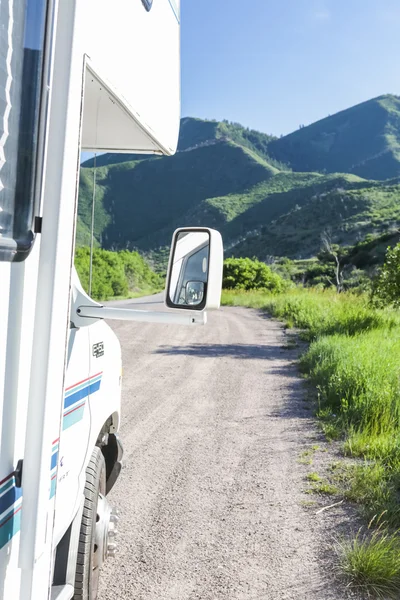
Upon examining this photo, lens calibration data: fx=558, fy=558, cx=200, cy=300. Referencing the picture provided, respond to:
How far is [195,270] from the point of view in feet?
6.63

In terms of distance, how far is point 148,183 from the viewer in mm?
124312

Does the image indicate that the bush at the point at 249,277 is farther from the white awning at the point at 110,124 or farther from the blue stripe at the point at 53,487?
the blue stripe at the point at 53,487

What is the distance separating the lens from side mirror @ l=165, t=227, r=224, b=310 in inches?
74.5

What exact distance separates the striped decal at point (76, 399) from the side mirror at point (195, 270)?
430 mm

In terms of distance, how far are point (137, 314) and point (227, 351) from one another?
8887 mm

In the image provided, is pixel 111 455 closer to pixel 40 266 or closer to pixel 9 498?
pixel 9 498

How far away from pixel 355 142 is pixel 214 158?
7397cm

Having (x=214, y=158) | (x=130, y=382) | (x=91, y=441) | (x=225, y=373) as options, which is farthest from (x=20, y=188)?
(x=214, y=158)

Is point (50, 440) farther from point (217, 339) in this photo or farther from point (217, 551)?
point (217, 339)

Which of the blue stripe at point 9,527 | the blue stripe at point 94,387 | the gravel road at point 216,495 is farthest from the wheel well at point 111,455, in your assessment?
the blue stripe at point 9,527

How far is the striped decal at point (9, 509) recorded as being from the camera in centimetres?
130

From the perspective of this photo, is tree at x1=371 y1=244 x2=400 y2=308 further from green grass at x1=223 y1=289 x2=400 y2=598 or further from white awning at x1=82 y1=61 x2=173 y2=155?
white awning at x1=82 y1=61 x2=173 y2=155

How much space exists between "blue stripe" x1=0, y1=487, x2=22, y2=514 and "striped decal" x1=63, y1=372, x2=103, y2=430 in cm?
40

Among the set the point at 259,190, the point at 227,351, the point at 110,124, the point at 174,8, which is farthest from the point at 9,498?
the point at 259,190
